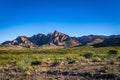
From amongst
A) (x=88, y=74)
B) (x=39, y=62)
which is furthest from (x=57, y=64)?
(x=88, y=74)

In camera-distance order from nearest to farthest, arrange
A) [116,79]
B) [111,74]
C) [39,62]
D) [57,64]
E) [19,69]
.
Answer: [116,79] < [111,74] < [19,69] < [57,64] < [39,62]

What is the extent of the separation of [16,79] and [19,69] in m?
6.35

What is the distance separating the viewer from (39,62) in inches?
1396

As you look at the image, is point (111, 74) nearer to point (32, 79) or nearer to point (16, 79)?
point (32, 79)

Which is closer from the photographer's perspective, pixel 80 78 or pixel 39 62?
pixel 80 78

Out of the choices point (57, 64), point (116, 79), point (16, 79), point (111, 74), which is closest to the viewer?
point (116, 79)

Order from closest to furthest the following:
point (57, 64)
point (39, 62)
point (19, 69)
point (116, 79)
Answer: point (116, 79), point (19, 69), point (57, 64), point (39, 62)

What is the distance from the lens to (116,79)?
59.3 feet

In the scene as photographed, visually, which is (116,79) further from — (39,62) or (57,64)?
(39,62)

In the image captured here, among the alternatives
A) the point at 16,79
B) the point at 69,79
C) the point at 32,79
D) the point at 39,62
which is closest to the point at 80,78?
the point at 69,79

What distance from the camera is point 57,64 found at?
105 feet

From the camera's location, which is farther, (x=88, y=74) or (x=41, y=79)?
(x=88, y=74)

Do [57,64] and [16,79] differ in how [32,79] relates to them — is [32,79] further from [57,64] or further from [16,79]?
[57,64]

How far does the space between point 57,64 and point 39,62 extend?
4.28 meters
